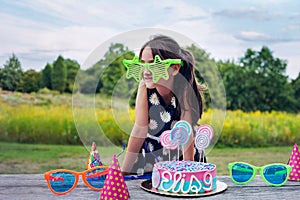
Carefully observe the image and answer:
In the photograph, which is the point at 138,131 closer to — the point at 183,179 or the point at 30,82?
the point at 183,179

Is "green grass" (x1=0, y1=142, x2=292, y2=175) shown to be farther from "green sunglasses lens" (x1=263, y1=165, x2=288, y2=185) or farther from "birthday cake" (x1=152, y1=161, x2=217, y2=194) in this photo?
"birthday cake" (x1=152, y1=161, x2=217, y2=194)

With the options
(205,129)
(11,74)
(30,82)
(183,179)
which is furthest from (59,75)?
(183,179)

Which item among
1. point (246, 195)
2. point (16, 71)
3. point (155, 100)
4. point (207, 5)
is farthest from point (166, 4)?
point (246, 195)

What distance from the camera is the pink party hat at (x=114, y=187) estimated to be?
1061 millimetres

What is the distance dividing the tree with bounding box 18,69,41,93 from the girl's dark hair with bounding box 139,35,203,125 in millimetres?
2814

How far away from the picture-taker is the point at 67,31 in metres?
3.71

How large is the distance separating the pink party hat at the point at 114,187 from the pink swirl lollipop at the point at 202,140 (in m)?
0.31

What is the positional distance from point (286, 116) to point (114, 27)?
1.93 m

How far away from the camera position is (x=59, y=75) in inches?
154

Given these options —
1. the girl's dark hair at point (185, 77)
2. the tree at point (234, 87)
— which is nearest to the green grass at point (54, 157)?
the tree at point (234, 87)

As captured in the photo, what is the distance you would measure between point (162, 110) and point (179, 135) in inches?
8.0

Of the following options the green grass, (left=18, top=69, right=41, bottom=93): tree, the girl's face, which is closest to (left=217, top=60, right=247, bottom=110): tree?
the green grass

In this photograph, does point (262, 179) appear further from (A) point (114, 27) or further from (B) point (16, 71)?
(B) point (16, 71)

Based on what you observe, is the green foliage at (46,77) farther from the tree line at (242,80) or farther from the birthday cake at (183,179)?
the birthday cake at (183,179)
